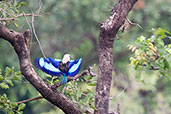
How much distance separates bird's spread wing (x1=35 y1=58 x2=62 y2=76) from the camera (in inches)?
83.7

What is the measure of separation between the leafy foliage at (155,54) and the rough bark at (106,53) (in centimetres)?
23

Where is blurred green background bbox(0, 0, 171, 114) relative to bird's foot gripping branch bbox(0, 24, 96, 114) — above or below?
above

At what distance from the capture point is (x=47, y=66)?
2.13 m

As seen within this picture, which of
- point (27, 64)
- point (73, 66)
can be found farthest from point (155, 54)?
point (27, 64)

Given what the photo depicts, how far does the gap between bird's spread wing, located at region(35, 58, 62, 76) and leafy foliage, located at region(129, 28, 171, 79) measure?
622mm

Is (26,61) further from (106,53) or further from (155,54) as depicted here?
(155,54)

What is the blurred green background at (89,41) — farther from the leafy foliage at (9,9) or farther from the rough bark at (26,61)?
the rough bark at (26,61)

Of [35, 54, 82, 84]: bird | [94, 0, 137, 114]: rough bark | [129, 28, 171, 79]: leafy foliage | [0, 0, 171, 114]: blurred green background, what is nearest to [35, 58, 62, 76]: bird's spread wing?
[35, 54, 82, 84]: bird

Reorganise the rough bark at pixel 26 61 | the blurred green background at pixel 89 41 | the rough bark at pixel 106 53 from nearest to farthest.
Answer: the rough bark at pixel 26 61
the rough bark at pixel 106 53
the blurred green background at pixel 89 41

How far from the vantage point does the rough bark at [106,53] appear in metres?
2.22

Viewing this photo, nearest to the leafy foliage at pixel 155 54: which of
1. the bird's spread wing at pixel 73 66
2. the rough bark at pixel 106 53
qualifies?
the rough bark at pixel 106 53

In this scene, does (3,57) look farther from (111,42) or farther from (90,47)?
(111,42)

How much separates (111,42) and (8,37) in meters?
0.66

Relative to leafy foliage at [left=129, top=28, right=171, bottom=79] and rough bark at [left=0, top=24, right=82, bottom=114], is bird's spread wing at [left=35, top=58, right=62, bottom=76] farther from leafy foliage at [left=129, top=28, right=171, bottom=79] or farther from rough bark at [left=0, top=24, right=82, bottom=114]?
leafy foliage at [left=129, top=28, right=171, bottom=79]
